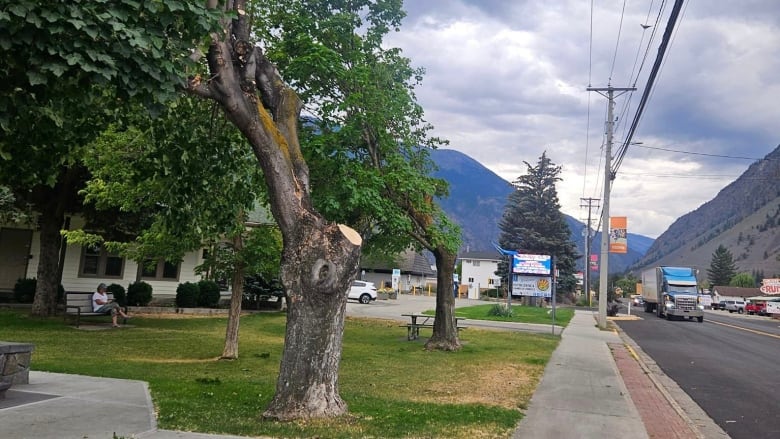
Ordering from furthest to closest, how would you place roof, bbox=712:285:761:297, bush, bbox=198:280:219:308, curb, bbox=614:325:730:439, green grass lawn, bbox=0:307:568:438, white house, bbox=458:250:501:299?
roof, bbox=712:285:761:297 < white house, bbox=458:250:501:299 < bush, bbox=198:280:219:308 < curb, bbox=614:325:730:439 < green grass lawn, bbox=0:307:568:438

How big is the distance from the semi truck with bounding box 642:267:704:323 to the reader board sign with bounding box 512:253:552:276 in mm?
18394

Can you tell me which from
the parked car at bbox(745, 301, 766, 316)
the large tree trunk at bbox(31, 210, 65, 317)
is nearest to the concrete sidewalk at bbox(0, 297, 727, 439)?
the large tree trunk at bbox(31, 210, 65, 317)

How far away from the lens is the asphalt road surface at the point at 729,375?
8641 millimetres

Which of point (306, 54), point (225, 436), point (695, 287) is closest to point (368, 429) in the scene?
point (225, 436)


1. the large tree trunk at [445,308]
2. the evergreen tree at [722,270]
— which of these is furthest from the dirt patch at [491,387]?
the evergreen tree at [722,270]

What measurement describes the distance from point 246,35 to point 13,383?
5.37 meters

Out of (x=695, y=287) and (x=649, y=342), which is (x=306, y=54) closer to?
(x=649, y=342)

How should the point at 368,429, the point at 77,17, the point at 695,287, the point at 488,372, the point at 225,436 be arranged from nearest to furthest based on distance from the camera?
the point at 77,17
the point at 225,436
the point at 368,429
the point at 488,372
the point at 695,287

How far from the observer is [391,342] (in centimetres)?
1675

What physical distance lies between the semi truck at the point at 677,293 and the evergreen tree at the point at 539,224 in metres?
13.0

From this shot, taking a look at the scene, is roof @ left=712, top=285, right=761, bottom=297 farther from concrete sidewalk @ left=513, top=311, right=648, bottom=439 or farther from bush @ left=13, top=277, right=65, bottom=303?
bush @ left=13, top=277, right=65, bottom=303

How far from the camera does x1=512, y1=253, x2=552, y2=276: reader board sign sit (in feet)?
82.3

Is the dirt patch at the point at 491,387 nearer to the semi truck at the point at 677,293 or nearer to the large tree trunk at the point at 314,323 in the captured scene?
the large tree trunk at the point at 314,323

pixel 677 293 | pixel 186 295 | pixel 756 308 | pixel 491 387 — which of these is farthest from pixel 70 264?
pixel 756 308
